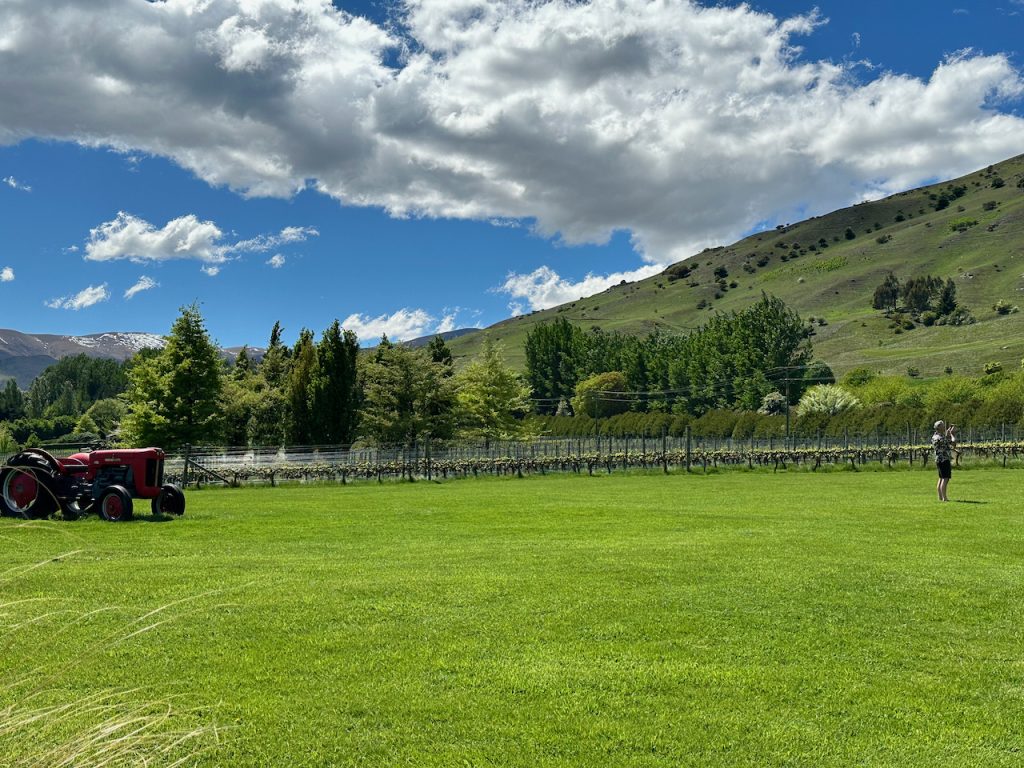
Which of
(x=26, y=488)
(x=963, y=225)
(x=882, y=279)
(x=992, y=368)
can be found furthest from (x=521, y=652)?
(x=963, y=225)

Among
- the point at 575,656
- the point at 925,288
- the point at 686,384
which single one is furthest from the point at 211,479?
the point at 925,288

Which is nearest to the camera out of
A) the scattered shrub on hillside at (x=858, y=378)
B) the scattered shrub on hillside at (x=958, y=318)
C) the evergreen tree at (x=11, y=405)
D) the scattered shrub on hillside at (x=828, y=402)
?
the scattered shrub on hillside at (x=828, y=402)

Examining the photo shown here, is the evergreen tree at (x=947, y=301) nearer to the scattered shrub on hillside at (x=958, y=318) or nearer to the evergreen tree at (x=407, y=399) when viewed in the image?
the scattered shrub on hillside at (x=958, y=318)

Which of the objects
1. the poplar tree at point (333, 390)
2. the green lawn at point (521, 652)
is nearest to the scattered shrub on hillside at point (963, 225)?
the poplar tree at point (333, 390)

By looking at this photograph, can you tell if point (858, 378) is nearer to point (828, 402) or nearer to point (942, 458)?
point (828, 402)

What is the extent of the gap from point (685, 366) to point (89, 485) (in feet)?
259

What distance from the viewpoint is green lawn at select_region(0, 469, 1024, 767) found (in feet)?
13.3

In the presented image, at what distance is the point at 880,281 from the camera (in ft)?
478

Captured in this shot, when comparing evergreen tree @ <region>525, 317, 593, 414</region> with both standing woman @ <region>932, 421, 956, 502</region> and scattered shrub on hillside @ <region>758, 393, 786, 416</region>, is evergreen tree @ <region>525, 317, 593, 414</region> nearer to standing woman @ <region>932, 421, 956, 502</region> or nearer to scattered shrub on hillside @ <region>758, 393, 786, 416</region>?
scattered shrub on hillside @ <region>758, 393, 786, 416</region>

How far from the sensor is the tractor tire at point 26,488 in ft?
50.2

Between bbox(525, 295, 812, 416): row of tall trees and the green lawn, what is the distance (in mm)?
72620

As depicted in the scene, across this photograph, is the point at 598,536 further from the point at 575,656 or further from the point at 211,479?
the point at 211,479

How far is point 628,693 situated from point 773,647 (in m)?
1.53

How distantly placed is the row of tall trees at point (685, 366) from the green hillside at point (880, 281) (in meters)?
19.2
